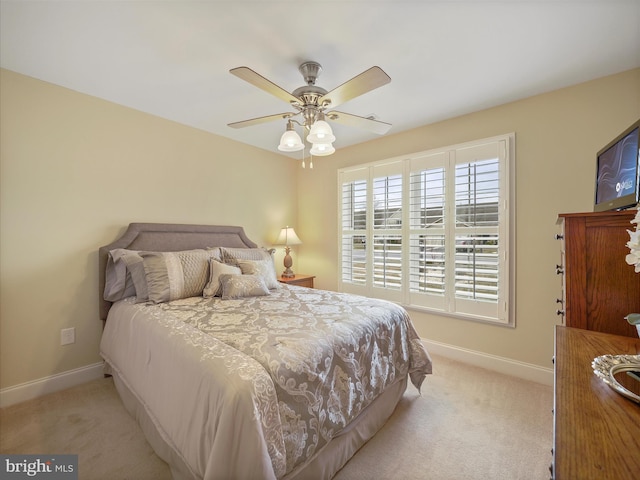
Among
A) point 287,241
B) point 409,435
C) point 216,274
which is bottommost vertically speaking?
point 409,435

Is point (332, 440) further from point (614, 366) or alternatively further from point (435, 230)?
point (435, 230)

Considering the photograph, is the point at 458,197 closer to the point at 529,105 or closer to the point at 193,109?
the point at 529,105

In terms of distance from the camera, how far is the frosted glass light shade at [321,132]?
1765 millimetres

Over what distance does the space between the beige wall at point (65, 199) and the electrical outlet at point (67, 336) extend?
32mm

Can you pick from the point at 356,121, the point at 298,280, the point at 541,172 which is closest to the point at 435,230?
the point at 541,172

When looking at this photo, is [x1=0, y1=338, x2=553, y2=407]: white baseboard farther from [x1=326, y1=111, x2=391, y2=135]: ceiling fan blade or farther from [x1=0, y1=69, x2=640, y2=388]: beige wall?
[x1=326, y1=111, x2=391, y2=135]: ceiling fan blade

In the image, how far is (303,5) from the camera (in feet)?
4.78

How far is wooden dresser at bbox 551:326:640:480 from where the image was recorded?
1.72 ft

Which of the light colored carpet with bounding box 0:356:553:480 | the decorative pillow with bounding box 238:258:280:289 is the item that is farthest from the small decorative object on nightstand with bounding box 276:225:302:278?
the light colored carpet with bounding box 0:356:553:480

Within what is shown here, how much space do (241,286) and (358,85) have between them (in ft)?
5.57

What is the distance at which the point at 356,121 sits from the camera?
80.6 inches

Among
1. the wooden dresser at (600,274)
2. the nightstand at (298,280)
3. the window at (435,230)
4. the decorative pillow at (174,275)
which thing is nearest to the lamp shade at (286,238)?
the nightstand at (298,280)

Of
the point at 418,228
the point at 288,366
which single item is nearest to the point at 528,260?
the point at 418,228

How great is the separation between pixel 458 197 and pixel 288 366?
2419mm
